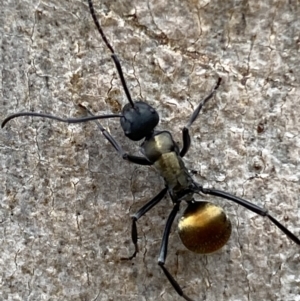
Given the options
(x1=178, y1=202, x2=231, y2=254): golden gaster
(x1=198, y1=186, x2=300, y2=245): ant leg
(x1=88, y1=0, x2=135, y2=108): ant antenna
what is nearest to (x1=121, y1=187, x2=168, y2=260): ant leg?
(x1=178, y1=202, x2=231, y2=254): golden gaster

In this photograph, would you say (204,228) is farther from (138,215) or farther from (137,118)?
(137,118)

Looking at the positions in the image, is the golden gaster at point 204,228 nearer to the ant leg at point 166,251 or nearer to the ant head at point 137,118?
the ant leg at point 166,251

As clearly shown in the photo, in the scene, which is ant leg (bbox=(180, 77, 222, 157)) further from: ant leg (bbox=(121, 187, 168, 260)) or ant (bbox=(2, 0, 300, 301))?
ant leg (bbox=(121, 187, 168, 260))

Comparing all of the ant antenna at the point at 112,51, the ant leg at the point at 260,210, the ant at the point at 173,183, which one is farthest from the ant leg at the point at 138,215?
the ant antenna at the point at 112,51

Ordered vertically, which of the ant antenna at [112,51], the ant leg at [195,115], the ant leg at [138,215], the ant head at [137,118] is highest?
the ant antenna at [112,51]

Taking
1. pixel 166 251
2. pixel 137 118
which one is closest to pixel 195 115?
pixel 137 118

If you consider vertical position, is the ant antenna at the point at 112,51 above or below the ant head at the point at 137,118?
above

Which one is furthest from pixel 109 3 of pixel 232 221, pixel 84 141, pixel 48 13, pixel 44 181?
pixel 232 221
